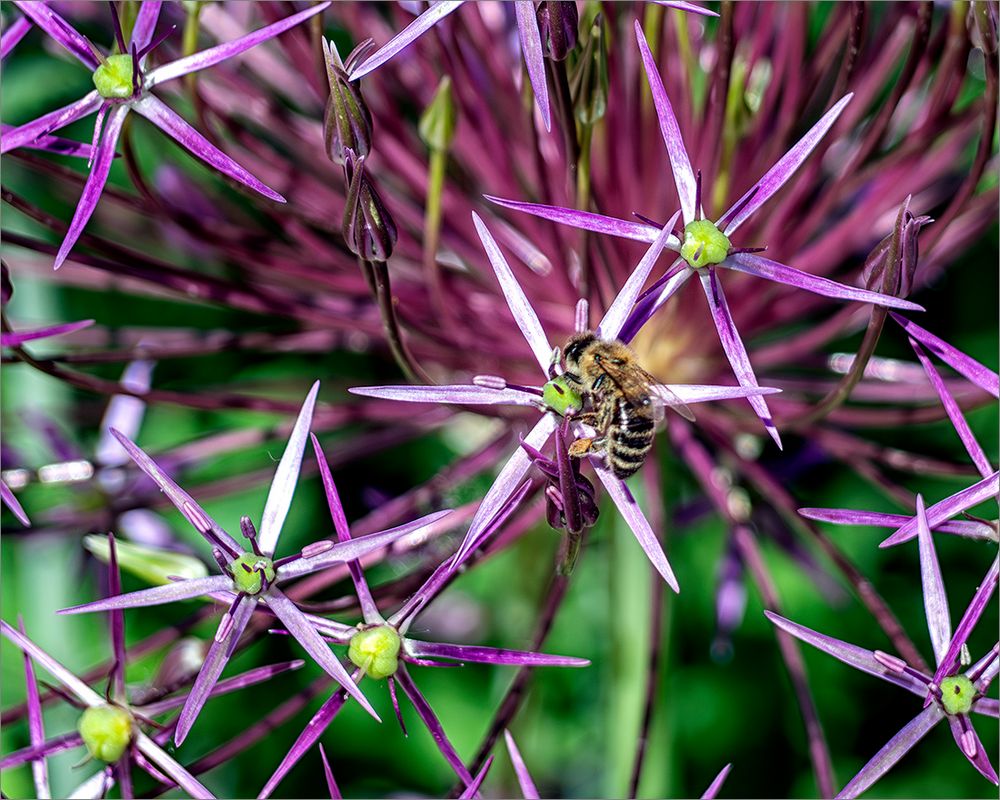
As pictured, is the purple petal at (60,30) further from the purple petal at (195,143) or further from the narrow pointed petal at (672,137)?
the narrow pointed petal at (672,137)

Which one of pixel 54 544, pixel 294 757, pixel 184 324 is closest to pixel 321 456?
pixel 294 757

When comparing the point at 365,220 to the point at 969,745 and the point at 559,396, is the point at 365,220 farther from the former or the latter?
the point at 969,745

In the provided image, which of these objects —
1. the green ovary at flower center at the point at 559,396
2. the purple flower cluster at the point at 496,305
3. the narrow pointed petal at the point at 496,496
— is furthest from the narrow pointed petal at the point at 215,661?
the green ovary at flower center at the point at 559,396

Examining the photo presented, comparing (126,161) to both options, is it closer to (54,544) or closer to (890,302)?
(54,544)

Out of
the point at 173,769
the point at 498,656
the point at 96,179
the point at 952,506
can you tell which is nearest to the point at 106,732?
the point at 173,769

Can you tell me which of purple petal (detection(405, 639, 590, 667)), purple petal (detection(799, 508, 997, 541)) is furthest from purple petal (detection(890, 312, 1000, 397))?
purple petal (detection(405, 639, 590, 667))

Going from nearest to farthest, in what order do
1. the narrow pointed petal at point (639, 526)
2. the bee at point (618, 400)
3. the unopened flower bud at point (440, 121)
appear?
the narrow pointed petal at point (639, 526) < the bee at point (618, 400) < the unopened flower bud at point (440, 121)

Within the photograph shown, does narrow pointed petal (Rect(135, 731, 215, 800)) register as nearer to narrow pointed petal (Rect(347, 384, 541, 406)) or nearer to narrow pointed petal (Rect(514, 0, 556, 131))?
narrow pointed petal (Rect(347, 384, 541, 406))
